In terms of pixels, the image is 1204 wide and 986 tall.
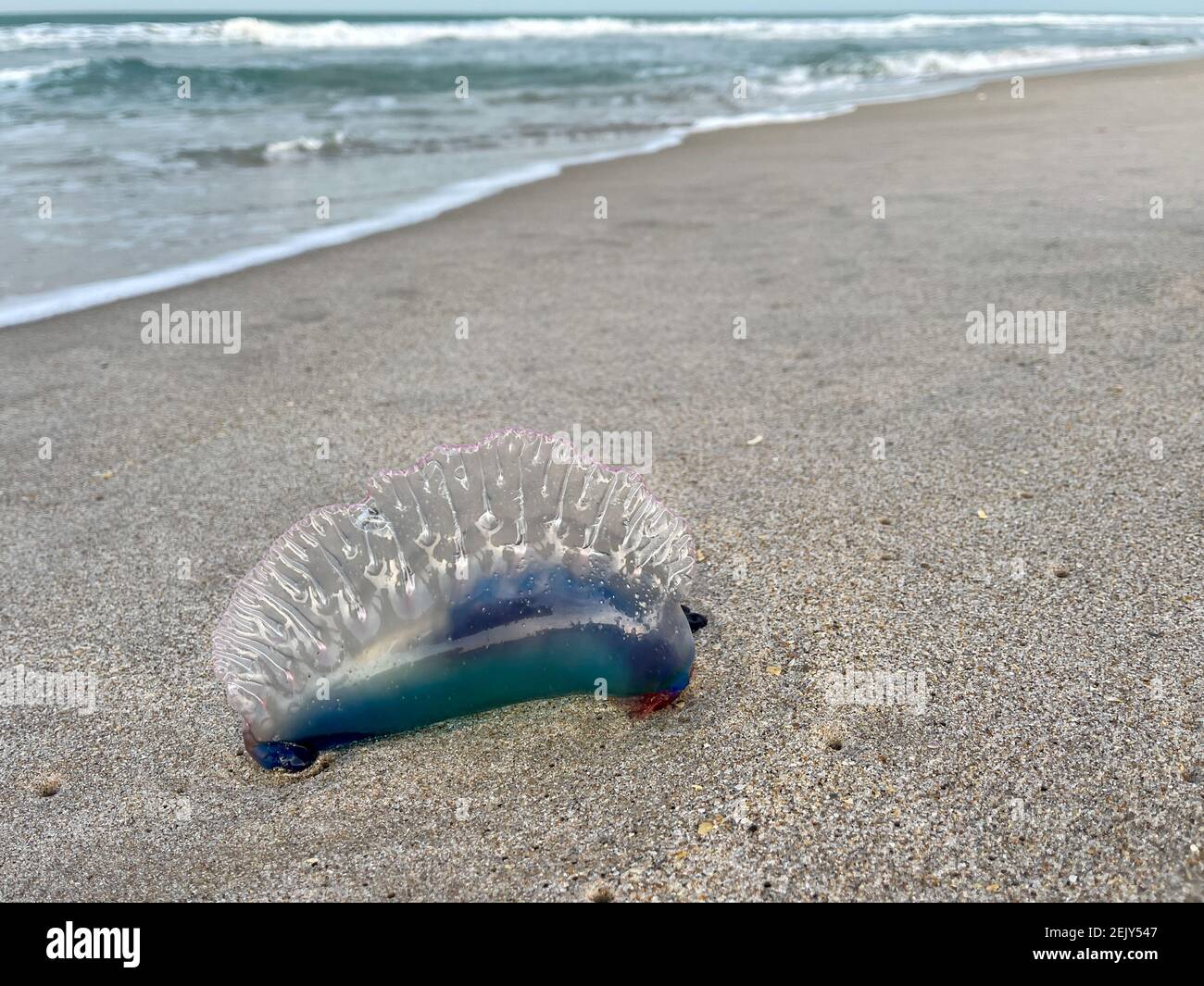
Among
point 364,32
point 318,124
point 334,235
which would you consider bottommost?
point 334,235

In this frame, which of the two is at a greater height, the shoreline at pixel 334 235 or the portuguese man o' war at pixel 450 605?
the shoreline at pixel 334 235

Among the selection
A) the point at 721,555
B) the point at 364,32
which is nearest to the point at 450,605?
the point at 721,555

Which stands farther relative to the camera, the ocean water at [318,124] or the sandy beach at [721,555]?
the ocean water at [318,124]

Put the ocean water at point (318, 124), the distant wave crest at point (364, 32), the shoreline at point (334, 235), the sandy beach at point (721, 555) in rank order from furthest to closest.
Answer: the distant wave crest at point (364, 32), the ocean water at point (318, 124), the shoreline at point (334, 235), the sandy beach at point (721, 555)

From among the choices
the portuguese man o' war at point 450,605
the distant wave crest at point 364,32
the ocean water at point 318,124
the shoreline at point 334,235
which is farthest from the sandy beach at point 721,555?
the distant wave crest at point 364,32

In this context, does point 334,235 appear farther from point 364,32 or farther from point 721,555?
point 364,32

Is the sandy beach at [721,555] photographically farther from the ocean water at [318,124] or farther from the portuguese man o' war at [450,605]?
the ocean water at [318,124]

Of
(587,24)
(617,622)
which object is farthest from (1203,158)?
(587,24)
